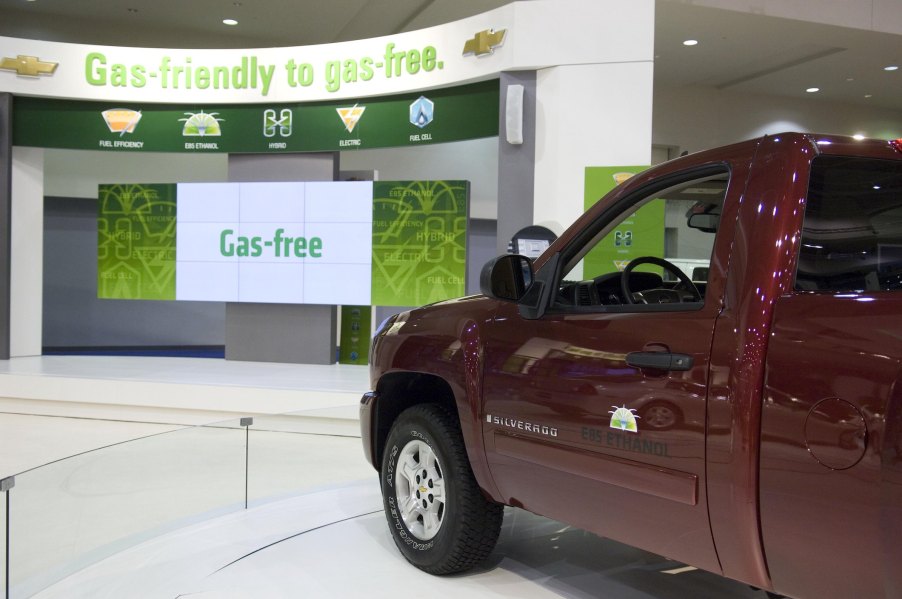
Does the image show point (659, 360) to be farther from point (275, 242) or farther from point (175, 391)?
point (275, 242)

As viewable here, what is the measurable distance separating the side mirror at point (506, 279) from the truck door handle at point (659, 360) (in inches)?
22.5

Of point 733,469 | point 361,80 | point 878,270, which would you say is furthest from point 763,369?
point 361,80

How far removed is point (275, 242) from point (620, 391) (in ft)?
25.8

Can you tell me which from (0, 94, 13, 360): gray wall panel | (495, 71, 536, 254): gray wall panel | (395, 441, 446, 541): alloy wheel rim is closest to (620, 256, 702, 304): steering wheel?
(395, 441, 446, 541): alloy wheel rim

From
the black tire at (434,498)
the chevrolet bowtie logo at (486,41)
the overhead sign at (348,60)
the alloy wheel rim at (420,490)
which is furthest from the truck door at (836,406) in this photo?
the chevrolet bowtie logo at (486,41)

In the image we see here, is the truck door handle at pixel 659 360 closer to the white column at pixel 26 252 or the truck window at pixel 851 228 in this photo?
the truck window at pixel 851 228

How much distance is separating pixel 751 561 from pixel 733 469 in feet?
0.78

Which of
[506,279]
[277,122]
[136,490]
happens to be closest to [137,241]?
[277,122]

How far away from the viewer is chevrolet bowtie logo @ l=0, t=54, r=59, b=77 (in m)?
9.76

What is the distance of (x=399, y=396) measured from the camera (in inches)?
139

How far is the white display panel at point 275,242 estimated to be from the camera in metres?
9.33

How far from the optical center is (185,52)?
9.66 metres

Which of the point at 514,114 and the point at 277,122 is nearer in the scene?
the point at 514,114

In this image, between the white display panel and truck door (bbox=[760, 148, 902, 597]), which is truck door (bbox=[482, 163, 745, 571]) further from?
the white display panel
